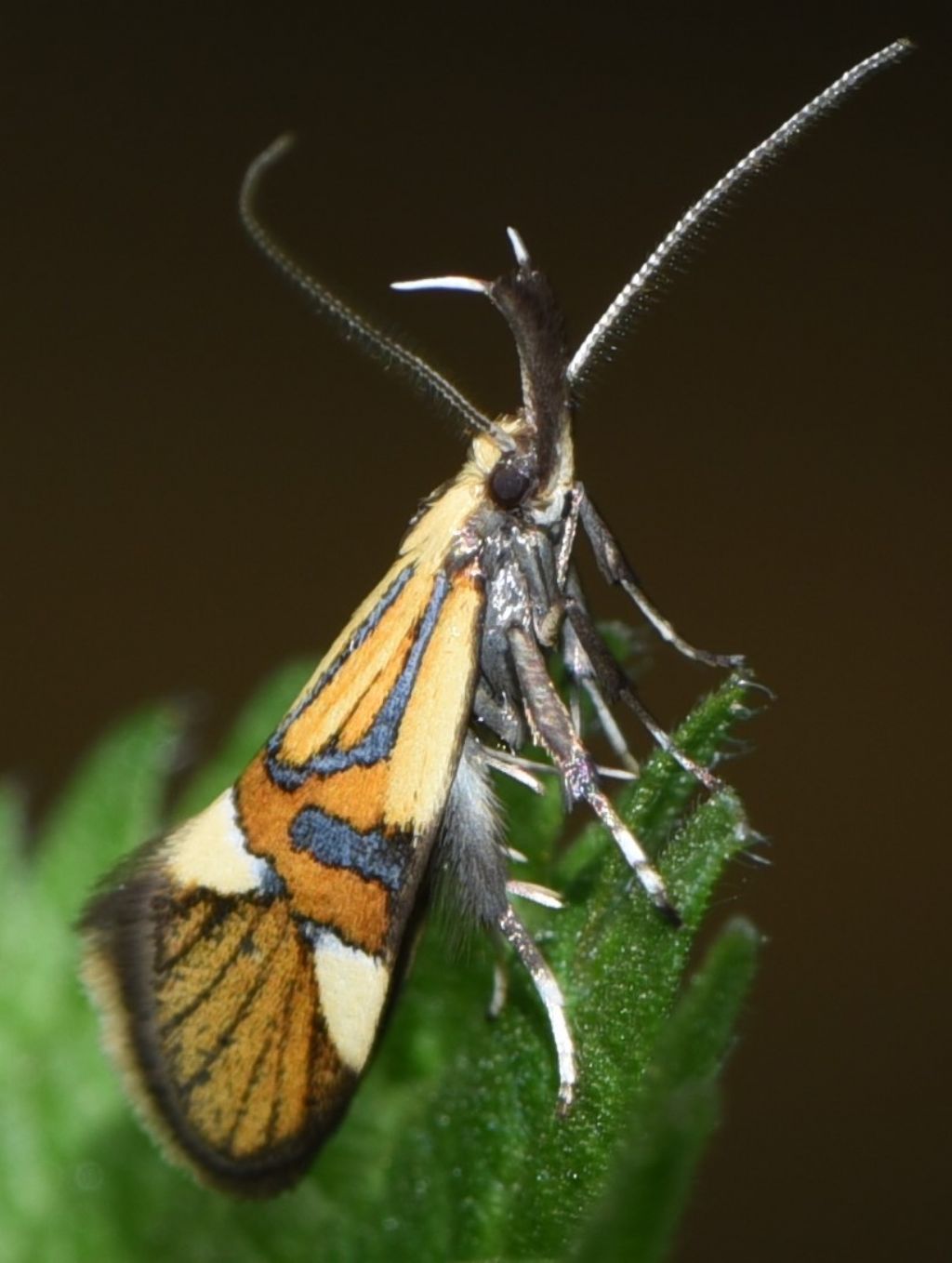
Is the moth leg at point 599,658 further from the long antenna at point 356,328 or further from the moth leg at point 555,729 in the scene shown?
the long antenna at point 356,328

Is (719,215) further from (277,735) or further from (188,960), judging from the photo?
(188,960)

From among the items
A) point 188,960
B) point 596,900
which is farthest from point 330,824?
point 596,900

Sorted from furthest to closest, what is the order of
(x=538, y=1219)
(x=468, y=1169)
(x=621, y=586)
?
(x=621, y=586), (x=468, y=1169), (x=538, y=1219)

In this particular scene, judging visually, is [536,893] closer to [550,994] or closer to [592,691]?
[550,994]

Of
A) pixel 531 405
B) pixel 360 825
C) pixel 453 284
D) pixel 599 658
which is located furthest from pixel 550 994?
pixel 453 284

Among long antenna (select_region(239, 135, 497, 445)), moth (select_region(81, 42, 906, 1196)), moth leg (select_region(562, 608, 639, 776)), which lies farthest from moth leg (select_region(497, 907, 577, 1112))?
long antenna (select_region(239, 135, 497, 445))

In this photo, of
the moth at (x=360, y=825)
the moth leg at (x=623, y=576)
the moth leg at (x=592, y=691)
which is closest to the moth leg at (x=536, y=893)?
the moth at (x=360, y=825)

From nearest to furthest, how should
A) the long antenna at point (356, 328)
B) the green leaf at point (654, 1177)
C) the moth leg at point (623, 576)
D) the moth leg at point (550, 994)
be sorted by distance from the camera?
the green leaf at point (654, 1177)
the moth leg at point (550, 994)
the long antenna at point (356, 328)
the moth leg at point (623, 576)
